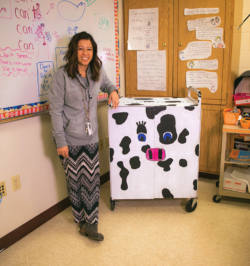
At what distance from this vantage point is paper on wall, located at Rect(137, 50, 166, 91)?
268 cm

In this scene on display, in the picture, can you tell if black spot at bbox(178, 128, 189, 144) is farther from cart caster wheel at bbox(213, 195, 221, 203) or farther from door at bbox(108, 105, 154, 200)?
cart caster wheel at bbox(213, 195, 221, 203)

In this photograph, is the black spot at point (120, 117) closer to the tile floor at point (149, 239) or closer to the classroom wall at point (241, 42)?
the tile floor at point (149, 239)

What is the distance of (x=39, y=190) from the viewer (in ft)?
6.69

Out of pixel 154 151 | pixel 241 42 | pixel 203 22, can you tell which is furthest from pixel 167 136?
pixel 241 42

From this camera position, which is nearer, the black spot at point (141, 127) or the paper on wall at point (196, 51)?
the black spot at point (141, 127)

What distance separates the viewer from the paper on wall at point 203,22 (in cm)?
→ 238

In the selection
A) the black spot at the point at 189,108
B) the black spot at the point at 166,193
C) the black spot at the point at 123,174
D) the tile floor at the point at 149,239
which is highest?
the black spot at the point at 189,108

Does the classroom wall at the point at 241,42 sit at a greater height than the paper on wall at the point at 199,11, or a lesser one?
lesser

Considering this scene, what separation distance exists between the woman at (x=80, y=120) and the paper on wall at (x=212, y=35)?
1.05m

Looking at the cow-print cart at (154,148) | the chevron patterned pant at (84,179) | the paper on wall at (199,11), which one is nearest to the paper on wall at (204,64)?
the paper on wall at (199,11)

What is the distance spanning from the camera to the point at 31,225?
1.98m

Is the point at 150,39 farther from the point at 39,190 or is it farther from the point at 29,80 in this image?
the point at 39,190

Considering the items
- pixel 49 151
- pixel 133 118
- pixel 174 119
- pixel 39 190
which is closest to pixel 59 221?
pixel 39 190

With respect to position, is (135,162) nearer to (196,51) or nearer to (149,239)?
(149,239)
